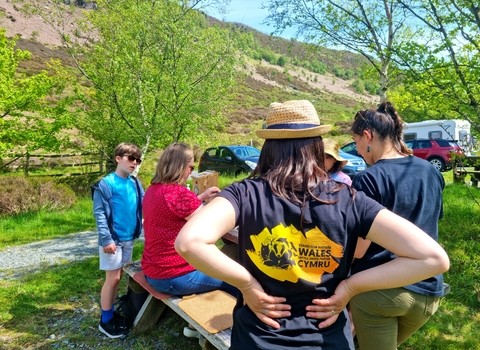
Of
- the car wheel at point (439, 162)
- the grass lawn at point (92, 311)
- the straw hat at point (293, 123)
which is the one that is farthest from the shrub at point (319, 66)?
the straw hat at point (293, 123)

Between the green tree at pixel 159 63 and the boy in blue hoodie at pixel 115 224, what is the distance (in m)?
3.22

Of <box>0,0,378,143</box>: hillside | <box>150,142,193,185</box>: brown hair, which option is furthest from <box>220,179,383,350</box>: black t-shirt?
<box>150,142,193,185</box>: brown hair

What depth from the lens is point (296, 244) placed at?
3.93 feet

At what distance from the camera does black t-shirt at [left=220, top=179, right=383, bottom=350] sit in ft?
3.93

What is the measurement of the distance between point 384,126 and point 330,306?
1231mm

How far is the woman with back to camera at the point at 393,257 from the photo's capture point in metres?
1.79

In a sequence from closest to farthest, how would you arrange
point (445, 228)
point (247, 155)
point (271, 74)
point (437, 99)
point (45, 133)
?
point (437, 99) → point (445, 228) → point (45, 133) → point (247, 155) → point (271, 74)

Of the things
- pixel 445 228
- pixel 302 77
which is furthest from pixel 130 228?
pixel 302 77

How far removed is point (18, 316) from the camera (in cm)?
367

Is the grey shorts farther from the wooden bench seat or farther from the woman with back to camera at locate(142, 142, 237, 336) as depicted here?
the woman with back to camera at locate(142, 142, 237, 336)

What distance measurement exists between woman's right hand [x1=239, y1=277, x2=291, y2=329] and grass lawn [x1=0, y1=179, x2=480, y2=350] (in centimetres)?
226

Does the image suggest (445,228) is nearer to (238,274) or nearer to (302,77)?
(238,274)

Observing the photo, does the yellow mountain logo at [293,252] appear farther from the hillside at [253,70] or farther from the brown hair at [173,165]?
the brown hair at [173,165]

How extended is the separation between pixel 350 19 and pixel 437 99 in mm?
3906
